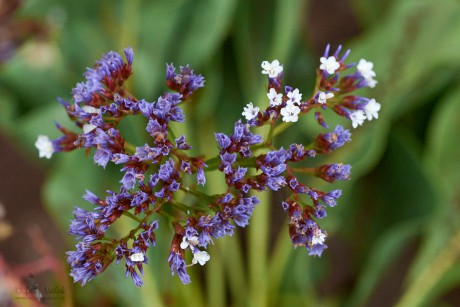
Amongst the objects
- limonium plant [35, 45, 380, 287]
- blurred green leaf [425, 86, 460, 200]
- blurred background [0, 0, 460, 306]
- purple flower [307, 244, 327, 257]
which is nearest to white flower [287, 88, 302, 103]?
limonium plant [35, 45, 380, 287]

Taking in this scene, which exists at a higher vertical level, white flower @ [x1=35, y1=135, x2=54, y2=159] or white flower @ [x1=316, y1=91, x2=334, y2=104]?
white flower @ [x1=316, y1=91, x2=334, y2=104]

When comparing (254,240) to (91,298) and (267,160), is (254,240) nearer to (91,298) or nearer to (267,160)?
(91,298)

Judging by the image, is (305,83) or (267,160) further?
(305,83)

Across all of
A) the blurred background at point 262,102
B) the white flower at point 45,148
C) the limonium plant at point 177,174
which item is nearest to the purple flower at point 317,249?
the limonium plant at point 177,174

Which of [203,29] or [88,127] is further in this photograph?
[203,29]

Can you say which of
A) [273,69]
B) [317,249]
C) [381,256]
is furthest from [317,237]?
[381,256]

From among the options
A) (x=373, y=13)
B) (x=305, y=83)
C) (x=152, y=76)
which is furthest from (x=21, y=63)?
(x=373, y=13)

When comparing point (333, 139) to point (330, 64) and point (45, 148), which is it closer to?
point (330, 64)

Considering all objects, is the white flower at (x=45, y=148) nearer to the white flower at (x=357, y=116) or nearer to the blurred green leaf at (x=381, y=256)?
the white flower at (x=357, y=116)

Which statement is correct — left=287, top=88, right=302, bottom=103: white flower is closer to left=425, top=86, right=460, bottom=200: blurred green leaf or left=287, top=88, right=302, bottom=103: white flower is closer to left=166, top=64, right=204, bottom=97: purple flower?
left=166, top=64, right=204, bottom=97: purple flower
